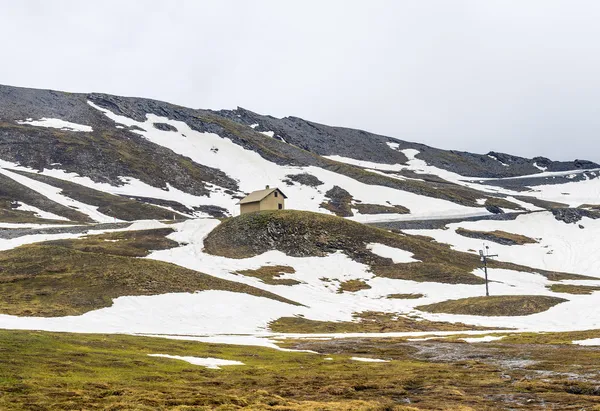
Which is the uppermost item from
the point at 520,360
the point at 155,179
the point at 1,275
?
the point at 155,179

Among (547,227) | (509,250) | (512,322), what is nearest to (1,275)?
(512,322)

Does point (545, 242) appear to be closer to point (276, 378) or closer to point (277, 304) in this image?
point (277, 304)

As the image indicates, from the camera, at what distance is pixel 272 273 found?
99312 millimetres

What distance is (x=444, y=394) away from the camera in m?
29.9

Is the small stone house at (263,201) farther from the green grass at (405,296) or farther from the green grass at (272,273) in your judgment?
the green grass at (405,296)

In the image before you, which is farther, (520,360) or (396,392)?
(520,360)

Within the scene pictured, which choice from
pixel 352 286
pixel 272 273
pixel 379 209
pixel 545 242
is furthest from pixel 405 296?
pixel 379 209

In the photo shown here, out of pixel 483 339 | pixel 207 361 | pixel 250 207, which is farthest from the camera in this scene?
pixel 250 207

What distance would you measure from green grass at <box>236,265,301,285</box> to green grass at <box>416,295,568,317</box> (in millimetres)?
22369

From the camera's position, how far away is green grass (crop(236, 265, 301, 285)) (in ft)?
312

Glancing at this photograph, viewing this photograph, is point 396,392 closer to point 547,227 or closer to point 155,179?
point 547,227

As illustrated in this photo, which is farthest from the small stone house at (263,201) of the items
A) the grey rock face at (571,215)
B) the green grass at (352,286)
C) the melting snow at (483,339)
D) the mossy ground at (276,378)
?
the grey rock face at (571,215)

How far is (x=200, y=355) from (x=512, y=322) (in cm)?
4813

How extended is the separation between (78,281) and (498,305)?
190ft
